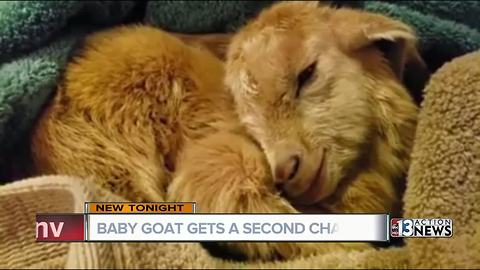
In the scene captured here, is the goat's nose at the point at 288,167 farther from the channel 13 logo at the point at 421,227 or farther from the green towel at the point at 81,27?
the green towel at the point at 81,27

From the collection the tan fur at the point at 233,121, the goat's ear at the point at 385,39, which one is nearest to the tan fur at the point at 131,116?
the tan fur at the point at 233,121

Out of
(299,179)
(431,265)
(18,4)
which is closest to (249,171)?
(299,179)

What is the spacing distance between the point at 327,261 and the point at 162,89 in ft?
0.74

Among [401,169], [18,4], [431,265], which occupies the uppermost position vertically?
[18,4]

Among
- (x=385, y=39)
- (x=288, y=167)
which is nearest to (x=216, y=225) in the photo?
(x=288, y=167)

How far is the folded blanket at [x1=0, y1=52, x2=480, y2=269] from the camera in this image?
545 mm

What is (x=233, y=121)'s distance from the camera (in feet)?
2.17

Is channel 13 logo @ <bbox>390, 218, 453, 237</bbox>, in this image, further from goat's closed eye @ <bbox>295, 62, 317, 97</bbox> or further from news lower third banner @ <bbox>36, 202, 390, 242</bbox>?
goat's closed eye @ <bbox>295, 62, 317, 97</bbox>

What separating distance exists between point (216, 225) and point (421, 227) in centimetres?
16

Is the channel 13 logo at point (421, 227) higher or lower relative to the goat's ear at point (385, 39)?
lower

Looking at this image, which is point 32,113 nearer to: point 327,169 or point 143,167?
point 143,167

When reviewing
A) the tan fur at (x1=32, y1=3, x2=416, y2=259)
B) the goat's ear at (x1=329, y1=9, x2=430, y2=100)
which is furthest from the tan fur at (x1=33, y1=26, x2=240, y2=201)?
the goat's ear at (x1=329, y1=9, x2=430, y2=100)

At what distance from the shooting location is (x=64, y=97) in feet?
2.26

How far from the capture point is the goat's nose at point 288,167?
0.59 meters
